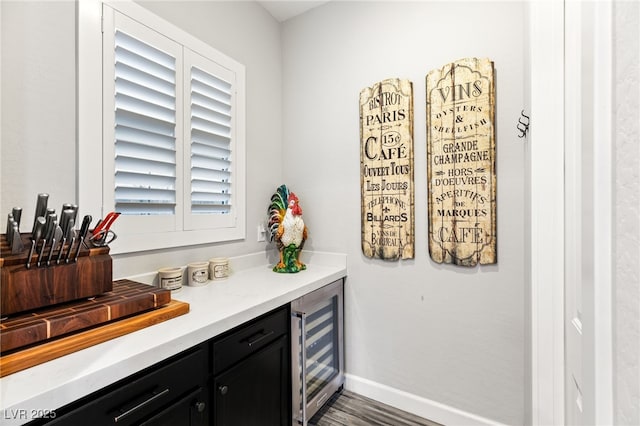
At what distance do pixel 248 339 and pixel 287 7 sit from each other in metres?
2.36

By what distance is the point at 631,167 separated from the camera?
12.5 inches

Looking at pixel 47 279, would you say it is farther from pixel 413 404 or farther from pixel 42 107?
pixel 413 404

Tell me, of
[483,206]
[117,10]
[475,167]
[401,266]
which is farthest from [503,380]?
[117,10]

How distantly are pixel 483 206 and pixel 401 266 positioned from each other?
2.01ft

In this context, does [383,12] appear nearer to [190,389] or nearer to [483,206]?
[483,206]

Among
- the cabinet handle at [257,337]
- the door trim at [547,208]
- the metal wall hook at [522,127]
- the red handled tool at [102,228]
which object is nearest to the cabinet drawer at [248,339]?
the cabinet handle at [257,337]

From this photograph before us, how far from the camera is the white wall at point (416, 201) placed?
1.57 metres

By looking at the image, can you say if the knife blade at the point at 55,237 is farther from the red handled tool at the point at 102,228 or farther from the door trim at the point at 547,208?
the door trim at the point at 547,208

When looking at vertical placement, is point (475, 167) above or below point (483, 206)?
above

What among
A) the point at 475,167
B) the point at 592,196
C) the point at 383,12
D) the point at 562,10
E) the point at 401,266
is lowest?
the point at 401,266

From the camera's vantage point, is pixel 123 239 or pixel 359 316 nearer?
pixel 123 239

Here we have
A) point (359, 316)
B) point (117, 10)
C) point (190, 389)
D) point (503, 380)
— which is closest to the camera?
point (190, 389)

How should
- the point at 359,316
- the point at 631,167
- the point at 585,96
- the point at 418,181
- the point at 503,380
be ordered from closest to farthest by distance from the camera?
the point at 631,167, the point at 585,96, the point at 503,380, the point at 418,181, the point at 359,316

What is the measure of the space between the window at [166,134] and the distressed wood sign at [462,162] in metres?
1.29
